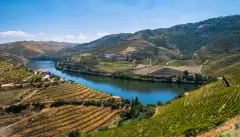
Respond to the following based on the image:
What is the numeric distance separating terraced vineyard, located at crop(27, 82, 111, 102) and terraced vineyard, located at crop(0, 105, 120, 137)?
34.9ft

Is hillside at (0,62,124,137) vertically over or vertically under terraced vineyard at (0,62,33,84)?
under

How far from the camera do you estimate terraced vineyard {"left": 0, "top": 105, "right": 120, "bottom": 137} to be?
192 feet

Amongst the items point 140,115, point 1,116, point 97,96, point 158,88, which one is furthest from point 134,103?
point 158,88

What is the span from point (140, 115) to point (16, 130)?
89.7 feet

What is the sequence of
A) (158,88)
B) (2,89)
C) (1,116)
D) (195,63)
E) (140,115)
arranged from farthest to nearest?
(195,63)
(158,88)
(2,89)
(1,116)
(140,115)

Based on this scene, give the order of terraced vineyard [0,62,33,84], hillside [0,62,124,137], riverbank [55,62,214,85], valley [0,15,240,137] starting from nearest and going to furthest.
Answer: valley [0,15,240,137] → hillside [0,62,124,137] → terraced vineyard [0,62,33,84] → riverbank [55,62,214,85]

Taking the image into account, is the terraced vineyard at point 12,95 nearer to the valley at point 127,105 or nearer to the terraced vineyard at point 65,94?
the valley at point 127,105

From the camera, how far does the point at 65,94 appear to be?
285 feet

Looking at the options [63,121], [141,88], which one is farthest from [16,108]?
[141,88]

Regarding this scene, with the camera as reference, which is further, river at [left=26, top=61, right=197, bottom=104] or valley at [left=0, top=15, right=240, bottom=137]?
river at [left=26, top=61, right=197, bottom=104]

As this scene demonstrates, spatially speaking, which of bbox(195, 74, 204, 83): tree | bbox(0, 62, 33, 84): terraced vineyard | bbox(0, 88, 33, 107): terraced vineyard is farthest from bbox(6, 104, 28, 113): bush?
bbox(195, 74, 204, 83): tree

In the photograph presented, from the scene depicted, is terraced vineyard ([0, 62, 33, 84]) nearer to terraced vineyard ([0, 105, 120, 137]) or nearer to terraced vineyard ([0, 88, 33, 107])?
terraced vineyard ([0, 88, 33, 107])

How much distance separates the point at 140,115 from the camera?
61719mm

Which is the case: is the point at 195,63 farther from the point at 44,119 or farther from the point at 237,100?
the point at 237,100
